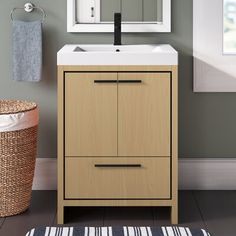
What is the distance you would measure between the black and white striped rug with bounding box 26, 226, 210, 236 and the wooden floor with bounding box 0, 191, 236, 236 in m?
0.08

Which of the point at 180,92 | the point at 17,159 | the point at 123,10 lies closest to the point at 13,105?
the point at 17,159

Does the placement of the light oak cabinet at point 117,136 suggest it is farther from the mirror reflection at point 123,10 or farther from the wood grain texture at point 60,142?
the mirror reflection at point 123,10

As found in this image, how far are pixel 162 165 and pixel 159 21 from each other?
0.89 m

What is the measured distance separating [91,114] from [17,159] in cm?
43

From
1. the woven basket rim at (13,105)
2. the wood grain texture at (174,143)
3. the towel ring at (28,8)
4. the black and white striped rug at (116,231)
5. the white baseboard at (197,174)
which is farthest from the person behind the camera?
the white baseboard at (197,174)

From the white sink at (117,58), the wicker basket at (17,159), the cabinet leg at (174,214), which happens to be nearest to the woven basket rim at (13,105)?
the wicker basket at (17,159)

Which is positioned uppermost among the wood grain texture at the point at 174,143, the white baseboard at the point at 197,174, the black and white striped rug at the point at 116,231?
the wood grain texture at the point at 174,143

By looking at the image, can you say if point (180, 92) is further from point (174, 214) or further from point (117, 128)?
point (174, 214)

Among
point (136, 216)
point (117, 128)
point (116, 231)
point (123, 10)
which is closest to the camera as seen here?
point (116, 231)

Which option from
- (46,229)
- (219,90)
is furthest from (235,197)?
(46,229)

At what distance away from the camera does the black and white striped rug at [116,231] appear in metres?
3.02

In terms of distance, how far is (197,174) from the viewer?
12.4ft

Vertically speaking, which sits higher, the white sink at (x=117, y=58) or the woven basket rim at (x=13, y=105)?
the white sink at (x=117, y=58)

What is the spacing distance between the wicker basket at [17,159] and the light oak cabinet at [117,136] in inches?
7.9
